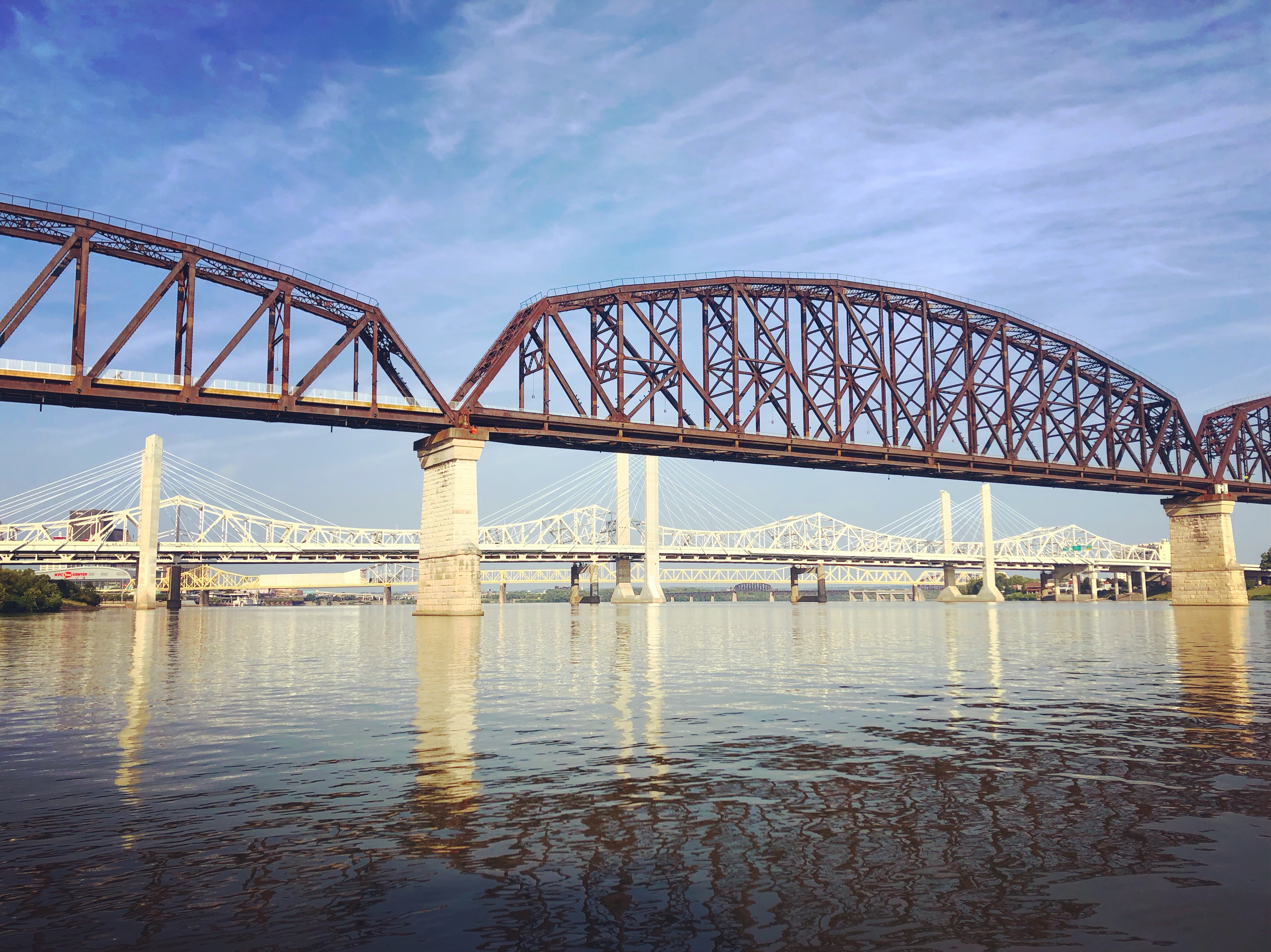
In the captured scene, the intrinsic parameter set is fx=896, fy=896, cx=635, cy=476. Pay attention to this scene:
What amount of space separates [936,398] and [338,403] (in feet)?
228

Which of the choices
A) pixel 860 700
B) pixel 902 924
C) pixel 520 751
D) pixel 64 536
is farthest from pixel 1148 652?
pixel 64 536

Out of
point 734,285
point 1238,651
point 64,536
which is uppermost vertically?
point 734,285

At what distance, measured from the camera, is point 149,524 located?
118 meters

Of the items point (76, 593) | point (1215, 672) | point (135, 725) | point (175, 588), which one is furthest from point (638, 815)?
point (175, 588)

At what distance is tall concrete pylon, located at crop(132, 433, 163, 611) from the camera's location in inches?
4562

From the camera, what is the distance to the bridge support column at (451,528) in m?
68.1

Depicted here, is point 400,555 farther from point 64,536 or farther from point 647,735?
point 647,735

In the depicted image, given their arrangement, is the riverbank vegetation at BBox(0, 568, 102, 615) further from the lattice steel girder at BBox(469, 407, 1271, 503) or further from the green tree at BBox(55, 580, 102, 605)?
the lattice steel girder at BBox(469, 407, 1271, 503)

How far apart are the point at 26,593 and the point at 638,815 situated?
113955mm

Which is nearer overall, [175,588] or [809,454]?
[809,454]

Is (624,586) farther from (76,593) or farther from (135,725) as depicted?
(135,725)

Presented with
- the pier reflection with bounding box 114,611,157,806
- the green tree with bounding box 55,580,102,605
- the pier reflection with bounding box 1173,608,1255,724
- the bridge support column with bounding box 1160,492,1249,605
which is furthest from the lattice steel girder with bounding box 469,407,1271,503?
the green tree with bounding box 55,580,102,605

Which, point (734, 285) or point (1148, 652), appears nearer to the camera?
point (1148, 652)

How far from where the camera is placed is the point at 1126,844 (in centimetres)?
898
